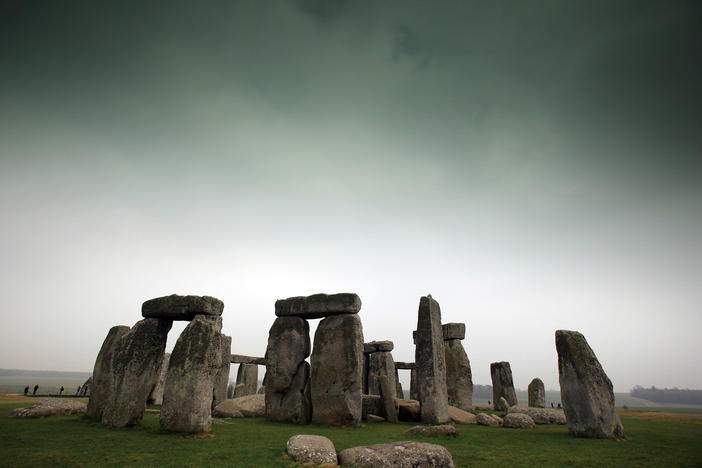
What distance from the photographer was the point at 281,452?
634 centimetres

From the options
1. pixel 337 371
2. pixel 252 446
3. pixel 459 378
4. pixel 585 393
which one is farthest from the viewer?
pixel 459 378

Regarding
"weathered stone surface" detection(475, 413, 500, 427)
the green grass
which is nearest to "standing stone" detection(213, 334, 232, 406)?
the green grass

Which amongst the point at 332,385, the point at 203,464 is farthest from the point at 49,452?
the point at 332,385

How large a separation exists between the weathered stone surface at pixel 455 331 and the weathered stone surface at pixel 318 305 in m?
8.20

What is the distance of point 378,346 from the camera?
20562mm

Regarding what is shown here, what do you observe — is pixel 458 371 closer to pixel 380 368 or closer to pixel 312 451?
pixel 380 368

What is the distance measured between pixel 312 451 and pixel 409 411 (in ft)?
24.8

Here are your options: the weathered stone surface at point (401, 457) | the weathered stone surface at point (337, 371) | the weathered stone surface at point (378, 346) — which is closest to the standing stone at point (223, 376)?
the weathered stone surface at point (337, 371)

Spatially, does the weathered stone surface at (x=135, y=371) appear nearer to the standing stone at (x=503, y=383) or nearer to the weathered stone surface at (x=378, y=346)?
the weathered stone surface at (x=378, y=346)

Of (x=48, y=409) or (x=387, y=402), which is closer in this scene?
(x=48, y=409)

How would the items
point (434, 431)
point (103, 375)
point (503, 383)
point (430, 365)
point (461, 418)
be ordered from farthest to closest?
point (503, 383) → point (461, 418) → point (430, 365) → point (103, 375) → point (434, 431)

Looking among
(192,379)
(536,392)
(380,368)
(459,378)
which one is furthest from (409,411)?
(536,392)

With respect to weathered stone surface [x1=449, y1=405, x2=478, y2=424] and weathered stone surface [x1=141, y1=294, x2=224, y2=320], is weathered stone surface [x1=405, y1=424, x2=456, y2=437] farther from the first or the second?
weathered stone surface [x1=141, y1=294, x2=224, y2=320]

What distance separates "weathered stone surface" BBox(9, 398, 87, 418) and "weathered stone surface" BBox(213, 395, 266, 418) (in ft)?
13.4
